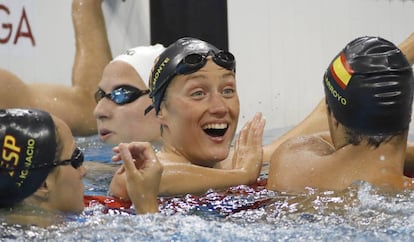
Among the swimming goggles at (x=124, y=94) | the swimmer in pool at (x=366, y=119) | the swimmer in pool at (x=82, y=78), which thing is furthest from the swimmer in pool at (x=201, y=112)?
the swimmer in pool at (x=82, y=78)

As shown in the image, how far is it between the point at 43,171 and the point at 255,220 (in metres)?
0.60

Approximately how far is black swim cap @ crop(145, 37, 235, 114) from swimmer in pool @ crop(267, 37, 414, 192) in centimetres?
50

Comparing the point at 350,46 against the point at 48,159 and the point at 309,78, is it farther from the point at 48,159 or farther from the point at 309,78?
the point at 309,78

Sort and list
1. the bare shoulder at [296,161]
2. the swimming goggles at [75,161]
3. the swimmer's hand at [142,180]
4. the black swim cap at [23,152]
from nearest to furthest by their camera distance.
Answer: the black swim cap at [23,152], the swimming goggles at [75,161], the swimmer's hand at [142,180], the bare shoulder at [296,161]

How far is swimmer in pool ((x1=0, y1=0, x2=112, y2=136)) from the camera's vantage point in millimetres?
5297

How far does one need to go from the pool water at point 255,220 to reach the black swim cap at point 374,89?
205mm

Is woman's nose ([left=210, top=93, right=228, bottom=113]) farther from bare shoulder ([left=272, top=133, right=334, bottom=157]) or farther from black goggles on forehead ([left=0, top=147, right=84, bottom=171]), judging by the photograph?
black goggles on forehead ([left=0, top=147, right=84, bottom=171])

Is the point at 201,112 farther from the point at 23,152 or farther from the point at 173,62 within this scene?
the point at 23,152

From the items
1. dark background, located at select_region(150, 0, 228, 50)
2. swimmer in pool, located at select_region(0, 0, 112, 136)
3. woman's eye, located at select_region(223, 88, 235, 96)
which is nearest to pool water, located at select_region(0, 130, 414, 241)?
woman's eye, located at select_region(223, 88, 235, 96)

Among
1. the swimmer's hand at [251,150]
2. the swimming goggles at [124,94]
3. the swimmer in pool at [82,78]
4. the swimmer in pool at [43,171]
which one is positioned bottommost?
the swimmer in pool at [82,78]

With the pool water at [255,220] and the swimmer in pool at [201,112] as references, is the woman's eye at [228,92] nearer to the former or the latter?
the swimmer in pool at [201,112]

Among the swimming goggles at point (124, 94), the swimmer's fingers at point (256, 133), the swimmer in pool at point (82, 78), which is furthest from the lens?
the swimmer in pool at point (82, 78)

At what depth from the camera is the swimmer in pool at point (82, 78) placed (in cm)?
530

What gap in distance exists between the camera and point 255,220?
2559 millimetres
